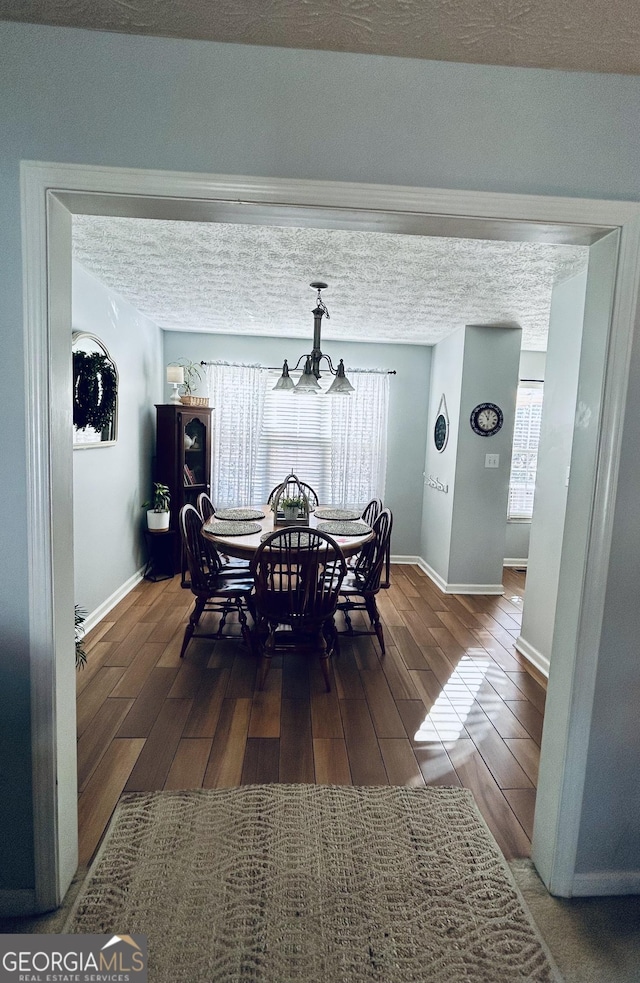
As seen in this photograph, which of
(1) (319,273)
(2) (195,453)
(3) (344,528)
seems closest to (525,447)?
(3) (344,528)

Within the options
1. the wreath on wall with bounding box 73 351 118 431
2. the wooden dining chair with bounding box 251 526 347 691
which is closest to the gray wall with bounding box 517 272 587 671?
the wooden dining chair with bounding box 251 526 347 691

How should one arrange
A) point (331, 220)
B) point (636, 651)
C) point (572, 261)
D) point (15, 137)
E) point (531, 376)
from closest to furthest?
point (15, 137), point (331, 220), point (636, 651), point (572, 261), point (531, 376)

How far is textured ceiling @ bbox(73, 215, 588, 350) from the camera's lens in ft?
8.30

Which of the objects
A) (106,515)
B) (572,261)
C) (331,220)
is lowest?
(106,515)

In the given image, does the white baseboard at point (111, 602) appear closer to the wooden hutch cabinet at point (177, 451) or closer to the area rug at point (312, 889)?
the wooden hutch cabinet at point (177, 451)

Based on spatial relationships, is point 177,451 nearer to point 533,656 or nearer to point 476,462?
point 476,462

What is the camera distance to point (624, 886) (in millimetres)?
1584

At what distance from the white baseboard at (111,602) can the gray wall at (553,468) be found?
3.09 meters

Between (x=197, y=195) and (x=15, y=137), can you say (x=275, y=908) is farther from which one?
(x=15, y=137)

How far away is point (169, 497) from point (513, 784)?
3.66 meters

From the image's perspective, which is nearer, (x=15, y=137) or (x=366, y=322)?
(x=15, y=137)

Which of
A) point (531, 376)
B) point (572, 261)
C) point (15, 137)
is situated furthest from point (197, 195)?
point (531, 376)

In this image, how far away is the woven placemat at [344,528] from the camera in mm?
3299

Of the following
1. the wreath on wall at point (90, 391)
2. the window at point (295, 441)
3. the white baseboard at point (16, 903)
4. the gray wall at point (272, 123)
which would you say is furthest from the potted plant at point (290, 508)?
the white baseboard at point (16, 903)
